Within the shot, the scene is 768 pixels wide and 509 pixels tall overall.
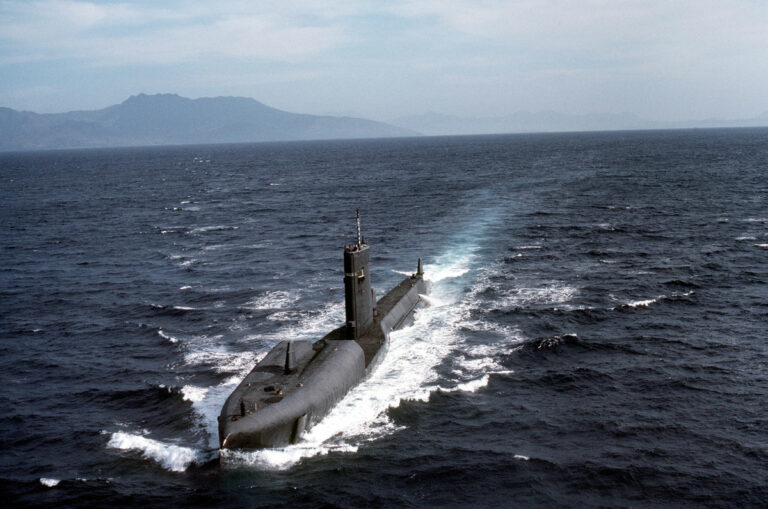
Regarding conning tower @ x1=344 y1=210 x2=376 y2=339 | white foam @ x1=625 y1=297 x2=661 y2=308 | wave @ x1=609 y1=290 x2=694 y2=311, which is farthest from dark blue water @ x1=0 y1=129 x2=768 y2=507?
conning tower @ x1=344 y1=210 x2=376 y2=339

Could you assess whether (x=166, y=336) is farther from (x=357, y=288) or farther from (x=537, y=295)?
(x=537, y=295)

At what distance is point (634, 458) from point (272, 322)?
2904 cm

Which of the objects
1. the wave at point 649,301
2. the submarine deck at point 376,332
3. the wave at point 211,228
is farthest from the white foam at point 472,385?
the wave at point 211,228

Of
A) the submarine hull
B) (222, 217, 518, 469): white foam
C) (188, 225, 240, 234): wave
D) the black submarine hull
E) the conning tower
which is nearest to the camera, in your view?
the submarine hull

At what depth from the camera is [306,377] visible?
33.6 m

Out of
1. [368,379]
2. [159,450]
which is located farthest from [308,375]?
[159,450]

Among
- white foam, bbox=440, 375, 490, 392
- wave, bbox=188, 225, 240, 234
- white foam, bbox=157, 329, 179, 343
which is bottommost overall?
white foam, bbox=440, 375, 490, 392

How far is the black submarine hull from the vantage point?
2966 cm

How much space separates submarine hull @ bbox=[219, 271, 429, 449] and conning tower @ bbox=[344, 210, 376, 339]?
1.40 ft

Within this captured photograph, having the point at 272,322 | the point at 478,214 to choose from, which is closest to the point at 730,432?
the point at 272,322

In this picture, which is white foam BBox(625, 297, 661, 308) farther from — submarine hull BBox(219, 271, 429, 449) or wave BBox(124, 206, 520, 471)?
submarine hull BBox(219, 271, 429, 449)

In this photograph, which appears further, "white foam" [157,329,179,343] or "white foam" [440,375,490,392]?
"white foam" [157,329,179,343]

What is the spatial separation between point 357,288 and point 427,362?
6.80m

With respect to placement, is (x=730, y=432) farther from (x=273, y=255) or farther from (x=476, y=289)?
(x=273, y=255)
